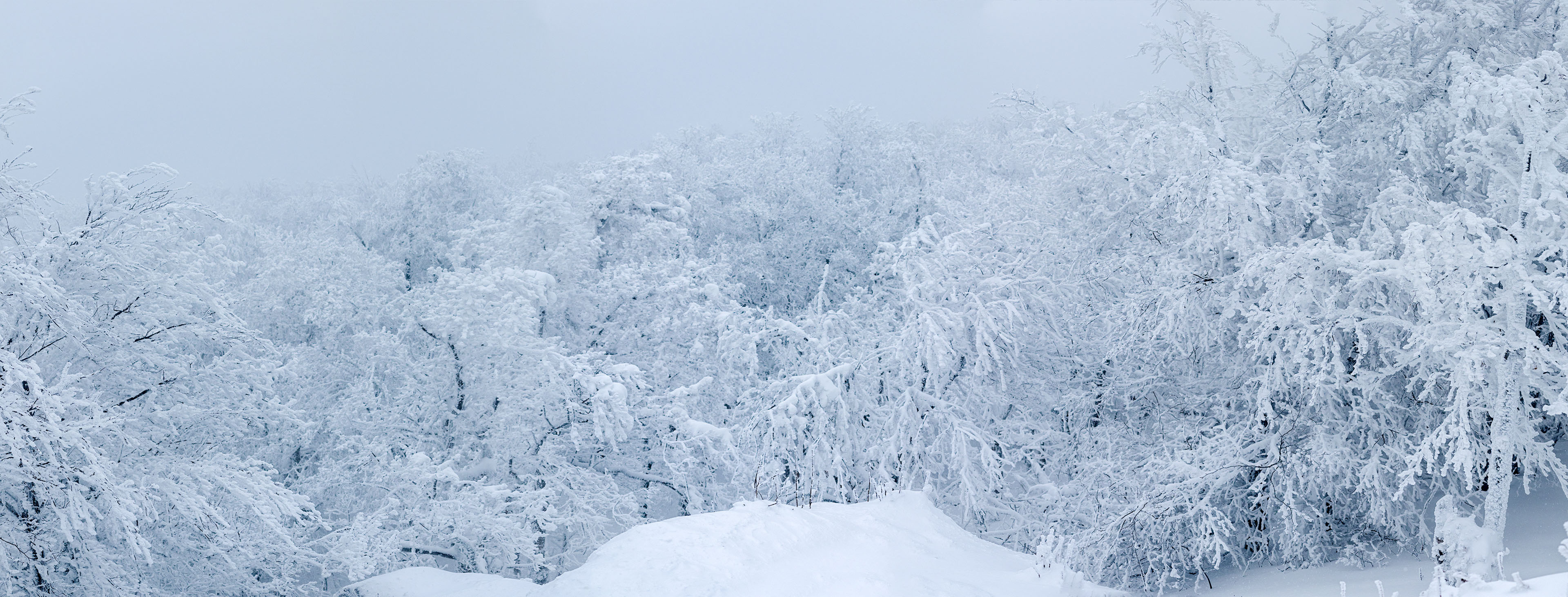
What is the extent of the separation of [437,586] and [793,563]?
371 centimetres

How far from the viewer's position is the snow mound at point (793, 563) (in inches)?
280

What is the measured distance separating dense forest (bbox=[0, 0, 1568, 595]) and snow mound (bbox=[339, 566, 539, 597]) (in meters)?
1.17

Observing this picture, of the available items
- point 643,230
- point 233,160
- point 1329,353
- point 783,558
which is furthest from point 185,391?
point 233,160

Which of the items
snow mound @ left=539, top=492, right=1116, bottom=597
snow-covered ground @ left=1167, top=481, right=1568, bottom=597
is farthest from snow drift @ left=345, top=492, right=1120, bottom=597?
snow-covered ground @ left=1167, top=481, right=1568, bottom=597

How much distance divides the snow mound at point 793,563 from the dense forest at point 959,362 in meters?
1.05

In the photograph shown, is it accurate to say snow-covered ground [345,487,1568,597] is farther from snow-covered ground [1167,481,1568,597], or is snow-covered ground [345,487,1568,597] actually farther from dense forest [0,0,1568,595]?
dense forest [0,0,1568,595]

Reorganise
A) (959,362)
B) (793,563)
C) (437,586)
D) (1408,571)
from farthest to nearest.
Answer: (959,362) → (437,586) → (1408,571) → (793,563)

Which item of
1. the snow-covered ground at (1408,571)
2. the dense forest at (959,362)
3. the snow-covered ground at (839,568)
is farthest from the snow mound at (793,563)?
the snow-covered ground at (1408,571)

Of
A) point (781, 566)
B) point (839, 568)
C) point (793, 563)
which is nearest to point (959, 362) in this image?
point (839, 568)

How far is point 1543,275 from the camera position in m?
7.07

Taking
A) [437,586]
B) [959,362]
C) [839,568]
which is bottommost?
[437,586]

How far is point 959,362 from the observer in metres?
14.3

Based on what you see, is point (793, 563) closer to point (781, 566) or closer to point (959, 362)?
point (781, 566)

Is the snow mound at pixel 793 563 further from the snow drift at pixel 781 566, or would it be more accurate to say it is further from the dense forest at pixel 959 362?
the dense forest at pixel 959 362
